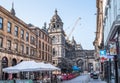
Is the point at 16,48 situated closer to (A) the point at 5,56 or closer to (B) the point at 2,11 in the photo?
(A) the point at 5,56

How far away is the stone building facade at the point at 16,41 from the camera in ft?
134

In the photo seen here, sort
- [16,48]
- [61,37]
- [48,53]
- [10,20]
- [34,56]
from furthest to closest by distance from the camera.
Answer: [61,37] → [48,53] → [34,56] → [16,48] → [10,20]

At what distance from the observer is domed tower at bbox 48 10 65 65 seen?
10944cm

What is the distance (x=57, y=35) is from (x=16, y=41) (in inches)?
2494

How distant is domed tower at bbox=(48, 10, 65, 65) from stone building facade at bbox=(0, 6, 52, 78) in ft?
139

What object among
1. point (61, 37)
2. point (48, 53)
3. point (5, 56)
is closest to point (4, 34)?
point (5, 56)

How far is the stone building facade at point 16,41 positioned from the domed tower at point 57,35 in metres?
42.4

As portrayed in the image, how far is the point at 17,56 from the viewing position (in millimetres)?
47469

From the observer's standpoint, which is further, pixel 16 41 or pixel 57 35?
pixel 57 35

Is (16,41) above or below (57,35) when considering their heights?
below

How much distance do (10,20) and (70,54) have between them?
4189 inches

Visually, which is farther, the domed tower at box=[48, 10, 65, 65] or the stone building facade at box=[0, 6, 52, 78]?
the domed tower at box=[48, 10, 65, 65]

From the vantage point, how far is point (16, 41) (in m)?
46.7

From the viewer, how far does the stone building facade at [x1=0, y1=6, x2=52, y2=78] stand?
4091 cm
